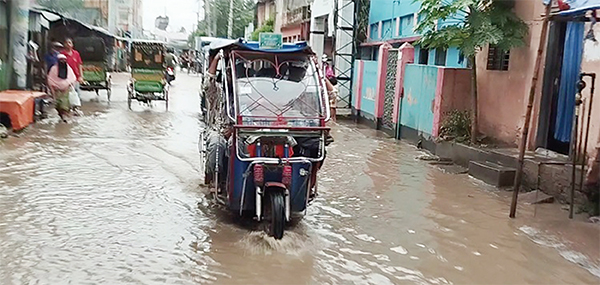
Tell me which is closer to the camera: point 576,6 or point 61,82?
point 576,6

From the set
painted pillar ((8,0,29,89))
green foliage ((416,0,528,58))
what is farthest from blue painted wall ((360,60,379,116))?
painted pillar ((8,0,29,89))

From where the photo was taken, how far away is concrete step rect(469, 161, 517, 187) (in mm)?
9719

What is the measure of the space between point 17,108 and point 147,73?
6.09 meters

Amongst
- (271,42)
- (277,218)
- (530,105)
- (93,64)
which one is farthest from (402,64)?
(93,64)

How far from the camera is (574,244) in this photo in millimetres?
6918

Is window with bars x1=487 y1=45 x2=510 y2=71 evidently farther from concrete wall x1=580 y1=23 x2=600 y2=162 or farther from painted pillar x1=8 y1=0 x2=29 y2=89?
painted pillar x1=8 y1=0 x2=29 y2=89

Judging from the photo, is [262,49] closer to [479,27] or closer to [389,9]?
[479,27]

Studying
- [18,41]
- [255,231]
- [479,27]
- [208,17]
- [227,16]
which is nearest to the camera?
[255,231]

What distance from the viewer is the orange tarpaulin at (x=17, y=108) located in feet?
40.0

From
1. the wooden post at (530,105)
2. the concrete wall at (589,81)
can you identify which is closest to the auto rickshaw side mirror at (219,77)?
the wooden post at (530,105)

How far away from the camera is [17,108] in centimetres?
1226

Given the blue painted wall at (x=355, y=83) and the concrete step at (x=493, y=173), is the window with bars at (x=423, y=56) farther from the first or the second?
the concrete step at (x=493, y=173)

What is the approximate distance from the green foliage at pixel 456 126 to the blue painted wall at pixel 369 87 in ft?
16.5

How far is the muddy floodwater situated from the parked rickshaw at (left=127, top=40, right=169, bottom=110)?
6.83 meters
